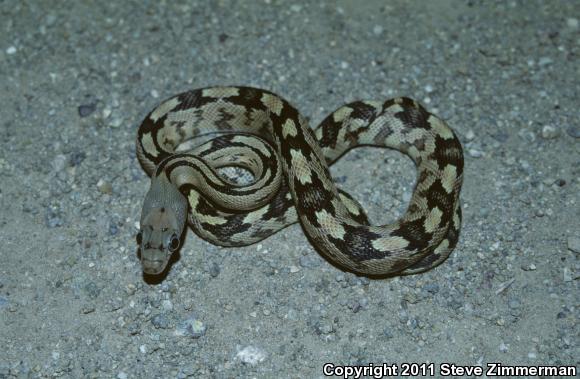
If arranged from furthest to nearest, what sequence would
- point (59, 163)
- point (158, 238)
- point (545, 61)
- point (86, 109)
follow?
point (545, 61), point (86, 109), point (59, 163), point (158, 238)

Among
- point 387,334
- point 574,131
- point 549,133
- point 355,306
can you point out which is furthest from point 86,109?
point 574,131

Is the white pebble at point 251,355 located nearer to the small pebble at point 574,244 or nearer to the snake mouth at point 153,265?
the snake mouth at point 153,265

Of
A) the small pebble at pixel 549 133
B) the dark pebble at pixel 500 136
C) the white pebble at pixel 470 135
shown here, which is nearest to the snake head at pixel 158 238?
the white pebble at pixel 470 135

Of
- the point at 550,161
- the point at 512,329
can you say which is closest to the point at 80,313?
the point at 512,329

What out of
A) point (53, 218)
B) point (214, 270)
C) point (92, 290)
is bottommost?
point (92, 290)

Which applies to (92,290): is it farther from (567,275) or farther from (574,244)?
(574,244)

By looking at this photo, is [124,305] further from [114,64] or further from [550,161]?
[550,161]

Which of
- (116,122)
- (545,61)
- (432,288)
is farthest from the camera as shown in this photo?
(545,61)

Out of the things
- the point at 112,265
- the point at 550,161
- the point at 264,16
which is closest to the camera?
the point at 112,265
